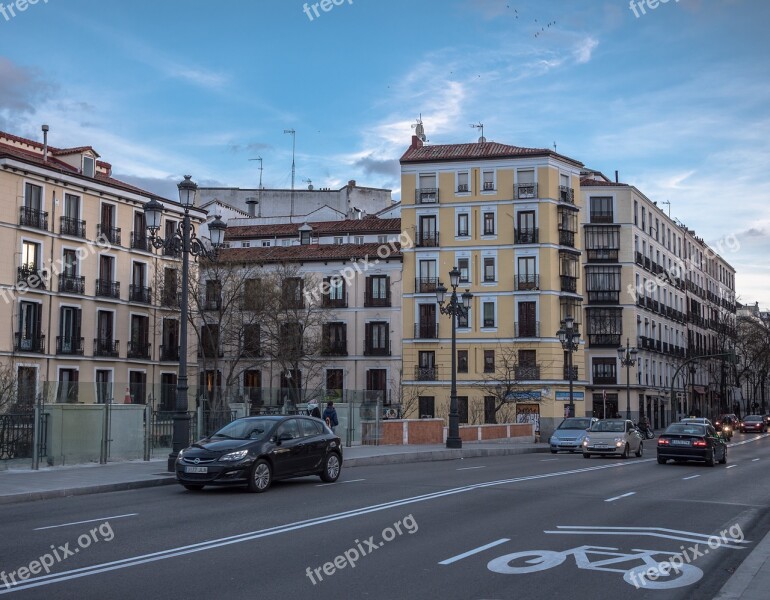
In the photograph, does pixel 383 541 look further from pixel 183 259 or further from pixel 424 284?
pixel 424 284

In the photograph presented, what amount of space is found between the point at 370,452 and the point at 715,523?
17.4 meters

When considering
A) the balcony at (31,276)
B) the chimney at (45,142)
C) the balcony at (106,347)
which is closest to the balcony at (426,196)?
the balcony at (106,347)

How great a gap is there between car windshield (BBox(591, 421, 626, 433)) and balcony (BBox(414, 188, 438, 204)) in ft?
111

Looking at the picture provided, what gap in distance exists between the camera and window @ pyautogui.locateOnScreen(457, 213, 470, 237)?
65625mm

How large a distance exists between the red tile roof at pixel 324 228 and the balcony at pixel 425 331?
7568 millimetres

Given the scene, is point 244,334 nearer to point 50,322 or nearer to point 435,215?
point 50,322

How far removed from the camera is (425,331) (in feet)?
214

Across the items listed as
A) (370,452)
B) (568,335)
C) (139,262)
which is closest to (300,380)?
(139,262)

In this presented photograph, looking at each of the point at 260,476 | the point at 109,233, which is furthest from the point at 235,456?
the point at 109,233

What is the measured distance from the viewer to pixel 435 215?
66.1 m

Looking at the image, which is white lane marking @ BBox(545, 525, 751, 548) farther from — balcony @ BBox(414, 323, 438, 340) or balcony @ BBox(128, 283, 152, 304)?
balcony @ BBox(414, 323, 438, 340)

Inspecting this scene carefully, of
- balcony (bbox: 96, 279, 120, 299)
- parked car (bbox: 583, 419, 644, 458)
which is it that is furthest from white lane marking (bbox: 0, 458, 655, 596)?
balcony (bbox: 96, 279, 120, 299)

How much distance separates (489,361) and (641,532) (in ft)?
170

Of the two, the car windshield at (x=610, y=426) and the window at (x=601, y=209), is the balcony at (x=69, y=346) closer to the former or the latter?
the car windshield at (x=610, y=426)
